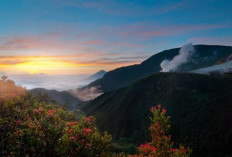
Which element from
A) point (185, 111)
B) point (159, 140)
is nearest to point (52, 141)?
point (159, 140)

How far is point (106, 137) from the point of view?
14477 millimetres

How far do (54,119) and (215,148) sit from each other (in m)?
47.4

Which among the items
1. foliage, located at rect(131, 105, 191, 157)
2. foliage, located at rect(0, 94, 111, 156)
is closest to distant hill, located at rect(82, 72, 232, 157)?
foliage, located at rect(131, 105, 191, 157)

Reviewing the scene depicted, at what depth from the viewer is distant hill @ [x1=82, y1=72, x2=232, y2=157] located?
5274 centimetres

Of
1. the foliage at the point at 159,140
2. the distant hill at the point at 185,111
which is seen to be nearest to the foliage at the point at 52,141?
the foliage at the point at 159,140

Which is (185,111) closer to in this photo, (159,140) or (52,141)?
(159,140)

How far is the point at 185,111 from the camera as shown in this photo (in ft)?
237

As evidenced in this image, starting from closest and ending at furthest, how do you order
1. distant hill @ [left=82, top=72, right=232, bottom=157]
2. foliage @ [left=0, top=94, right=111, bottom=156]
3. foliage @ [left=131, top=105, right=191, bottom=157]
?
foliage @ [left=0, top=94, right=111, bottom=156]
foliage @ [left=131, top=105, right=191, bottom=157]
distant hill @ [left=82, top=72, right=232, bottom=157]

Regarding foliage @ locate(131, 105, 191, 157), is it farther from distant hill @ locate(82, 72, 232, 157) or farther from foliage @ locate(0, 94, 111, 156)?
distant hill @ locate(82, 72, 232, 157)

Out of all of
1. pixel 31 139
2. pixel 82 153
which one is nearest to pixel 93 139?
pixel 82 153

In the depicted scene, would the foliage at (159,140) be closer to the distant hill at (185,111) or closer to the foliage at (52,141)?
the foliage at (52,141)

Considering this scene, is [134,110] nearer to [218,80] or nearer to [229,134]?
[218,80]

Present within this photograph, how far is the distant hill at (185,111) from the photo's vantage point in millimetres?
52741

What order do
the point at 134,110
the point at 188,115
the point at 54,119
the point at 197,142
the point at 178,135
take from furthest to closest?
the point at 134,110 < the point at 188,115 < the point at 178,135 < the point at 197,142 < the point at 54,119
